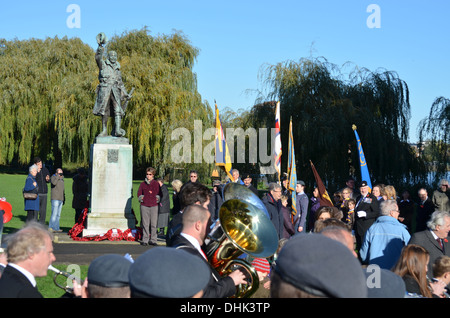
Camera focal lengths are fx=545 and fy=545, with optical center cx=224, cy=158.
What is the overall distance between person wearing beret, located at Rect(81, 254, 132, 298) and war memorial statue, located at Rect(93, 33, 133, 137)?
11012mm

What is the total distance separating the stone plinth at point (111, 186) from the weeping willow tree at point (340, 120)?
9112 millimetres

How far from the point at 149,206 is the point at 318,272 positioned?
35.9ft

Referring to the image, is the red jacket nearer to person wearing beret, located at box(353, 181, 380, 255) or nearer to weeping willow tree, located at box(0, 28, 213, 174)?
person wearing beret, located at box(353, 181, 380, 255)

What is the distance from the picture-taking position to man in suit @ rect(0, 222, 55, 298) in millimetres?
3264

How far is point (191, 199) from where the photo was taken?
572 cm

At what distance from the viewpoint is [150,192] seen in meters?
12.8

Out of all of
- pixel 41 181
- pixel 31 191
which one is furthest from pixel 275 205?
pixel 41 181

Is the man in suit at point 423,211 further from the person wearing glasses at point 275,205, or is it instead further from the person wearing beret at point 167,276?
the person wearing beret at point 167,276

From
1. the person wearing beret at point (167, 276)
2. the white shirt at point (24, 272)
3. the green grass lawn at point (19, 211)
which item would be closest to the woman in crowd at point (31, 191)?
the green grass lawn at point (19, 211)

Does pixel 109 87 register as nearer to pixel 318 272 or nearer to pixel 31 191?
pixel 31 191

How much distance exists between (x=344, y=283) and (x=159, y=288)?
0.89 meters

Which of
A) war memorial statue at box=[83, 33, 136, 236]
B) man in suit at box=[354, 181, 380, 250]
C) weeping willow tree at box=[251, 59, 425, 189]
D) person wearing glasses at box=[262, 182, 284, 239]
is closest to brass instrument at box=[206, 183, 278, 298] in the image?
person wearing glasses at box=[262, 182, 284, 239]

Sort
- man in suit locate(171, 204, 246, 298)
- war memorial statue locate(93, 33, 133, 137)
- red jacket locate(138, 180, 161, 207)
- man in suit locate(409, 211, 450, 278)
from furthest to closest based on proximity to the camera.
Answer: war memorial statue locate(93, 33, 133, 137) < red jacket locate(138, 180, 161, 207) < man in suit locate(409, 211, 450, 278) < man in suit locate(171, 204, 246, 298)
